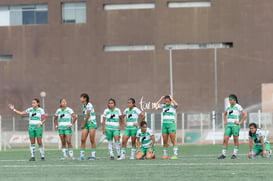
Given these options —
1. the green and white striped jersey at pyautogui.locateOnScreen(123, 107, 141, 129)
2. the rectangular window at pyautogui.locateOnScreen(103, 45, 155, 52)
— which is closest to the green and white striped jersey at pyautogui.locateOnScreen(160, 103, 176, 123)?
the green and white striped jersey at pyautogui.locateOnScreen(123, 107, 141, 129)

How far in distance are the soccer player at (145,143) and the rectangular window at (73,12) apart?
139 feet

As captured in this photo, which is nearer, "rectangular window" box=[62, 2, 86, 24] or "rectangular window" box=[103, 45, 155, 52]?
"rectangular window" box=[103, 45, 155, 52]

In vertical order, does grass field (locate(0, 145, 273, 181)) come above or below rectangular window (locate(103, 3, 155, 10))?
below

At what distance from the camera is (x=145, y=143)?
24.8m

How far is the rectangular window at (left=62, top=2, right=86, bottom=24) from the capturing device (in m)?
66.8

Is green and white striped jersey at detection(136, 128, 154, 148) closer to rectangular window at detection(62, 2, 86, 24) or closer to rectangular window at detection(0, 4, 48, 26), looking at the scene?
rectangular window at detection(62, 2, 86, 24)

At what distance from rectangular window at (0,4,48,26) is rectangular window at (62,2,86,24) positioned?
1529 mm

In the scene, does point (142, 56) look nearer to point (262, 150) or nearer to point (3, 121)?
point (3, 121)

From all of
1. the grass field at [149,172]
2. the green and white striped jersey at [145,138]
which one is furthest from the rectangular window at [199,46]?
the grass field at [149,172]

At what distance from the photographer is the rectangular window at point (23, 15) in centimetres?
6700

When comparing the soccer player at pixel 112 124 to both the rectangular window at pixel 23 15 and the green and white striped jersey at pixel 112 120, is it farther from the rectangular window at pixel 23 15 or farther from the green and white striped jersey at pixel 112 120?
the rectangular window at pixel 23 15

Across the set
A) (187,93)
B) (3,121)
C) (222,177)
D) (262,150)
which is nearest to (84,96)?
(262,150)

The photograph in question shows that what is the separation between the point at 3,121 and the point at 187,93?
21118 millimetres

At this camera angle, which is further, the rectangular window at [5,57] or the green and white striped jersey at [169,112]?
the rectangular window at [5,57]
